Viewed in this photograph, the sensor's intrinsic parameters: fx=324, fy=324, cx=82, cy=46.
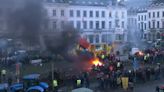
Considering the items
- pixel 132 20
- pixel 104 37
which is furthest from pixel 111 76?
pixel 132 20

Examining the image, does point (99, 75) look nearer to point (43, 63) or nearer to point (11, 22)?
point (11, 22)

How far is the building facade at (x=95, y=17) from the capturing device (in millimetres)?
50987

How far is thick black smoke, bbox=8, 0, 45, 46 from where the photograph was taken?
23.6m

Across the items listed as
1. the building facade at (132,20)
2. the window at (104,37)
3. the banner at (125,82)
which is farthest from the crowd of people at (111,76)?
the building facade at (132,20)

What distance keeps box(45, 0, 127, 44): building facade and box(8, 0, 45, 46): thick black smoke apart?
69.5 feet

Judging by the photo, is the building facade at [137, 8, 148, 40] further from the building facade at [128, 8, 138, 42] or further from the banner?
the banner

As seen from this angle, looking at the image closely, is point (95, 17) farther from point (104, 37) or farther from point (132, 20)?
point (132, 20)

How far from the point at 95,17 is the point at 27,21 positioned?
32.3m

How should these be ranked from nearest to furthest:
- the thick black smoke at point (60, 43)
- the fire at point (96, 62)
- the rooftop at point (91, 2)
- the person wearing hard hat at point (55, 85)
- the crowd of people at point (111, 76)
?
→ the person wearing hard hat at point (55, 85) → the crowd of people at point (111, 76) → the fire at point (96, 62) → the thick black smoke at point (60, 43) → the rooftop at point (91, 2)

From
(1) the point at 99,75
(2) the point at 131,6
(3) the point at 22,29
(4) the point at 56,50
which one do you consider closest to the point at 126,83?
(1) the point at 99,75

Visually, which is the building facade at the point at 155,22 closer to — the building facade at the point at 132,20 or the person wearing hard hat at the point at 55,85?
the building facade at the point at 132,20

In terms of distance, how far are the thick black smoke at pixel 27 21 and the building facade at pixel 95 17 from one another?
69.5 feet

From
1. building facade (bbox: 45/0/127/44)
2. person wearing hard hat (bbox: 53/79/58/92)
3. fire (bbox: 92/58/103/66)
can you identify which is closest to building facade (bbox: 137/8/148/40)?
building facade (bbox: 45/0/127/44)

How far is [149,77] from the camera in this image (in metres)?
25.2
